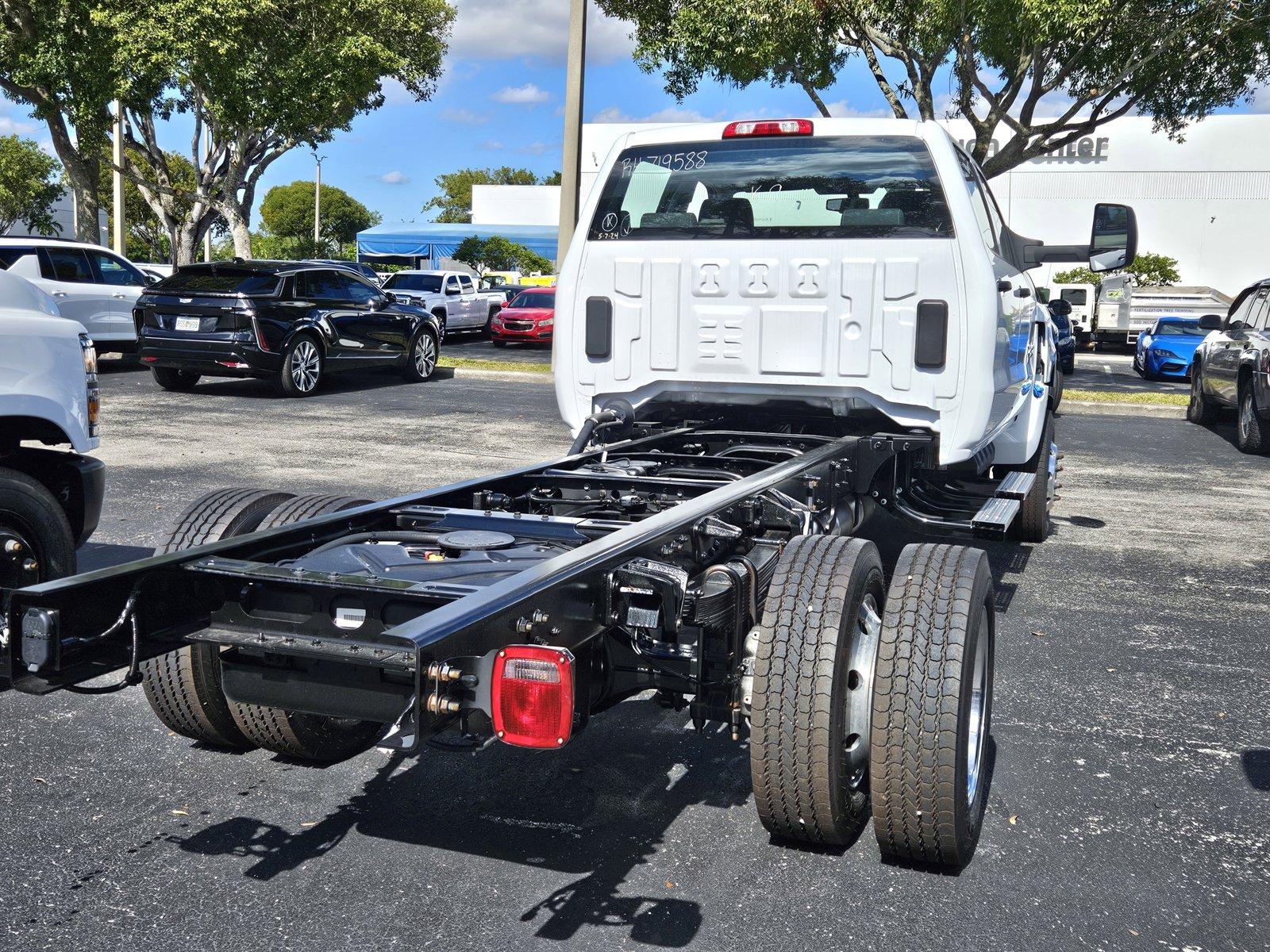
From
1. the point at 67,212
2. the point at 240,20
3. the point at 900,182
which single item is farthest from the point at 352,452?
the point at 67,212

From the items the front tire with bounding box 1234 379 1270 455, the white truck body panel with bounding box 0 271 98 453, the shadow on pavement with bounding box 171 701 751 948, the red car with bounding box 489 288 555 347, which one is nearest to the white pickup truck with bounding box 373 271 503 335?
the red car with bounding box 489 288 555 347

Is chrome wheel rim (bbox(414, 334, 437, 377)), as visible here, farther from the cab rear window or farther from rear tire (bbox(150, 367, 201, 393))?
rear tire (bbox(150, 367, 201, 393))

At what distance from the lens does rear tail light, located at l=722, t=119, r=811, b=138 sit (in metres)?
6.16

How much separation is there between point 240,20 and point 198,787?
68.2 feet

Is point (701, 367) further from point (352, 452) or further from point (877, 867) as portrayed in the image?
point (352, 452)

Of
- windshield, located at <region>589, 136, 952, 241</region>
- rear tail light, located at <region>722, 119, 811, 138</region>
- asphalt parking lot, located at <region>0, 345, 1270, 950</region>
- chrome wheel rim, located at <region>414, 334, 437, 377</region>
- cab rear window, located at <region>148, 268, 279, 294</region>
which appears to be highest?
rear tail light, located at <region>722, 119, 811, 138</region>

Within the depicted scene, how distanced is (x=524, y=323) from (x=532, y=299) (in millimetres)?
984

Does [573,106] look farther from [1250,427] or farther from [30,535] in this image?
[30,535]

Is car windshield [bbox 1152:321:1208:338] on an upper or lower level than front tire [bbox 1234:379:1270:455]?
upper

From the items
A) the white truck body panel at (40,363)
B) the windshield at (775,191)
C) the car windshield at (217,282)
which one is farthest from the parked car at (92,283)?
the windshield at (775,191)

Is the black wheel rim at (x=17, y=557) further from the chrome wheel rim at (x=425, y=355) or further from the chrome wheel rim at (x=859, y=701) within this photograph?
the chrome wheel rim at (x=425, y=355)

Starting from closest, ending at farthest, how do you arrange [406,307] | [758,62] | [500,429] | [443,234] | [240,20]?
1. [500,429]
2. [406,307]
3. [758,62]
4. [240,20]
5. [443,234]

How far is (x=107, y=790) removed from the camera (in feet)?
12.8

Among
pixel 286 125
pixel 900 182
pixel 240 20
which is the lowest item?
pixel 900 182
